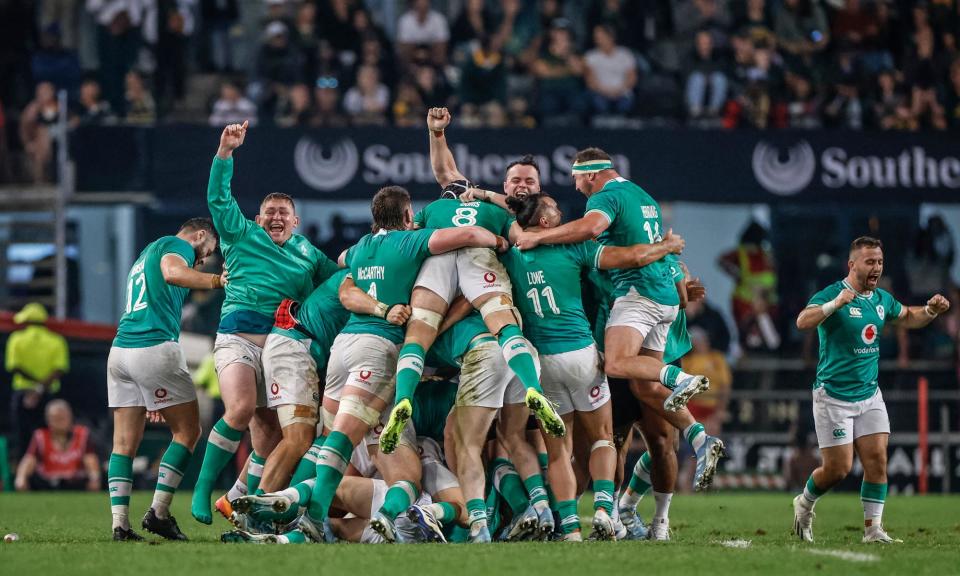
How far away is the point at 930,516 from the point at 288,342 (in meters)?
6.60

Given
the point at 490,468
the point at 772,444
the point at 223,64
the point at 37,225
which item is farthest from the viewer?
the point at 223,64

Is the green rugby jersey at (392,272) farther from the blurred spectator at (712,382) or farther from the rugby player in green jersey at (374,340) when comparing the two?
the blurred spectator at (712,382)

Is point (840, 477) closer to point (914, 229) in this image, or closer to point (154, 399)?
point (154, 399)

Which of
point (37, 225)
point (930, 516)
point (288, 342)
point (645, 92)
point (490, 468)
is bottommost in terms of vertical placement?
point (930, 516)

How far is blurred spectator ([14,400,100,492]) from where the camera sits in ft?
55.8

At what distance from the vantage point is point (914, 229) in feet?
69.6

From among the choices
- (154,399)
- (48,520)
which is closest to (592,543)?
(154,399)

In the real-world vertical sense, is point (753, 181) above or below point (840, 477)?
above

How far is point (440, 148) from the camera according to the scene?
10.8 meters

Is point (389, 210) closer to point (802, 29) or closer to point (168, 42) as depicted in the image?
point (168, 42)

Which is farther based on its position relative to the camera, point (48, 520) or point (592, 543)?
point (48, 520)

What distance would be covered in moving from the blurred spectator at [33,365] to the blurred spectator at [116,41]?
140 inches

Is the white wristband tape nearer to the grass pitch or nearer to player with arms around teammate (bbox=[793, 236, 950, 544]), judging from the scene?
player with arms around teammate (bbox=[793, 236, 950, 544])

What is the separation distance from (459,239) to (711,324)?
34.9 feet
